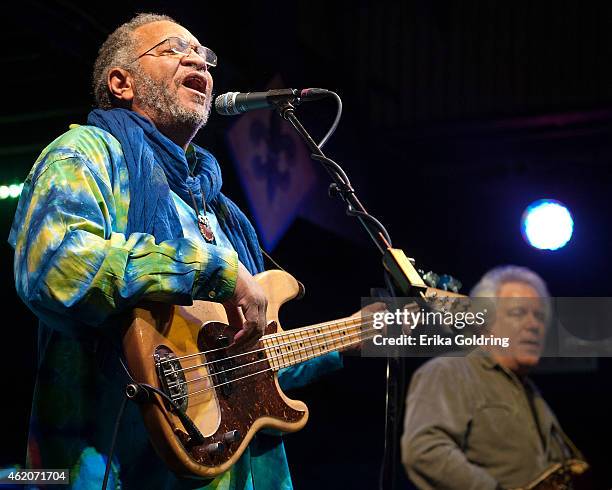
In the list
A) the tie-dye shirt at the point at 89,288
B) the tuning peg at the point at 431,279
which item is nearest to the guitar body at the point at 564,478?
the tuning peg at the point at 431,279

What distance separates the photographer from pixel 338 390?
548cm

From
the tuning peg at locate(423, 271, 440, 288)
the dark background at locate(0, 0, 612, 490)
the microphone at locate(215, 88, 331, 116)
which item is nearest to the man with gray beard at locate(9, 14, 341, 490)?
the microphone at locate(215, 88, 331, 116)

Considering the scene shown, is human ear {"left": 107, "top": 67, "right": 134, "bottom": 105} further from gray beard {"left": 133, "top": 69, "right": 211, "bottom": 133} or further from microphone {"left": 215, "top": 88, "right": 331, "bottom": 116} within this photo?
microphone {"left": 215, "top": 88, "right": 331, "bottom": 116}

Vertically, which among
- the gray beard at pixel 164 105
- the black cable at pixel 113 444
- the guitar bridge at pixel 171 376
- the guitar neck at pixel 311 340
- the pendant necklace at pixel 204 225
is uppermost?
the gray beard at pixel 164 105

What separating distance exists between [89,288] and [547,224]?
15.2ft

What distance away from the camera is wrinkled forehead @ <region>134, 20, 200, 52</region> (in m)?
2.49

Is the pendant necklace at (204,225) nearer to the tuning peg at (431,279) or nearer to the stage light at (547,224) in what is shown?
the tuning peg at (431,279)

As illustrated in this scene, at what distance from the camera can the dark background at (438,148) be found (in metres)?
5.00

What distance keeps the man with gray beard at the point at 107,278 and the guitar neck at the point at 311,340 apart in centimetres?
17

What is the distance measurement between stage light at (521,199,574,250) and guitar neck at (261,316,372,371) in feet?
11.0

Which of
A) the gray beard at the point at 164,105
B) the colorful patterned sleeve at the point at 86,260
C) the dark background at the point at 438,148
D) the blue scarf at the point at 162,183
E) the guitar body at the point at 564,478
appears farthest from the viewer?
the dark background at the point at 438,148

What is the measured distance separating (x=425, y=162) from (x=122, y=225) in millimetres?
4972

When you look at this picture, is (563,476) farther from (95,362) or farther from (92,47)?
(92,47)

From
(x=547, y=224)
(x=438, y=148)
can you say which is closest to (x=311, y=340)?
(x=547, y=224)
